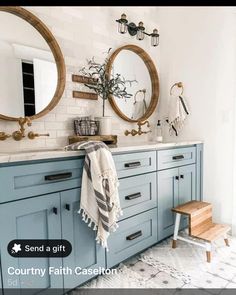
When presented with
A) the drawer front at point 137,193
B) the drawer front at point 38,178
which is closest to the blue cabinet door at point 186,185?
the drawer front at point 137,193

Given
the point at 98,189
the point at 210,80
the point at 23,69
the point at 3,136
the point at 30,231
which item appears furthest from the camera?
the point at 210,80

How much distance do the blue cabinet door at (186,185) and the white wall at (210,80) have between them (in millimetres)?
206

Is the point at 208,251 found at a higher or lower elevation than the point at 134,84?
lower

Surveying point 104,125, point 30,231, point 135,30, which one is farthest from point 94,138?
point 135,30

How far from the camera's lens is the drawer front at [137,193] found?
68.3 inches

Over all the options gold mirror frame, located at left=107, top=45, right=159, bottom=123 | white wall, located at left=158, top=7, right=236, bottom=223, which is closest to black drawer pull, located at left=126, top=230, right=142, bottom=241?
white wall, located at left=158, top=7, right=236, bottom=223

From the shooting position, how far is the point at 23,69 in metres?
1.70

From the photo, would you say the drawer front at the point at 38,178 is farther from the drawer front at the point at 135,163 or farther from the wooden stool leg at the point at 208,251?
the wooden stool leg at the point at 208,251

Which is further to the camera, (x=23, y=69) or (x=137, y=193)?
(x=137, y=193)

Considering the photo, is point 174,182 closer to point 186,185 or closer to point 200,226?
point 186,185

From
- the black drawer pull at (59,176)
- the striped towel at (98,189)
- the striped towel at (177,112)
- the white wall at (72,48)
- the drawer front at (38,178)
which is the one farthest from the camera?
the striped towel at (177,112)

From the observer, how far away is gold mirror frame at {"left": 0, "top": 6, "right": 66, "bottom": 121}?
5.43ft

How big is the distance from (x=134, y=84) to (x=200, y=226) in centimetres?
156

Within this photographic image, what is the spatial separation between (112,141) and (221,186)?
1231 mm
